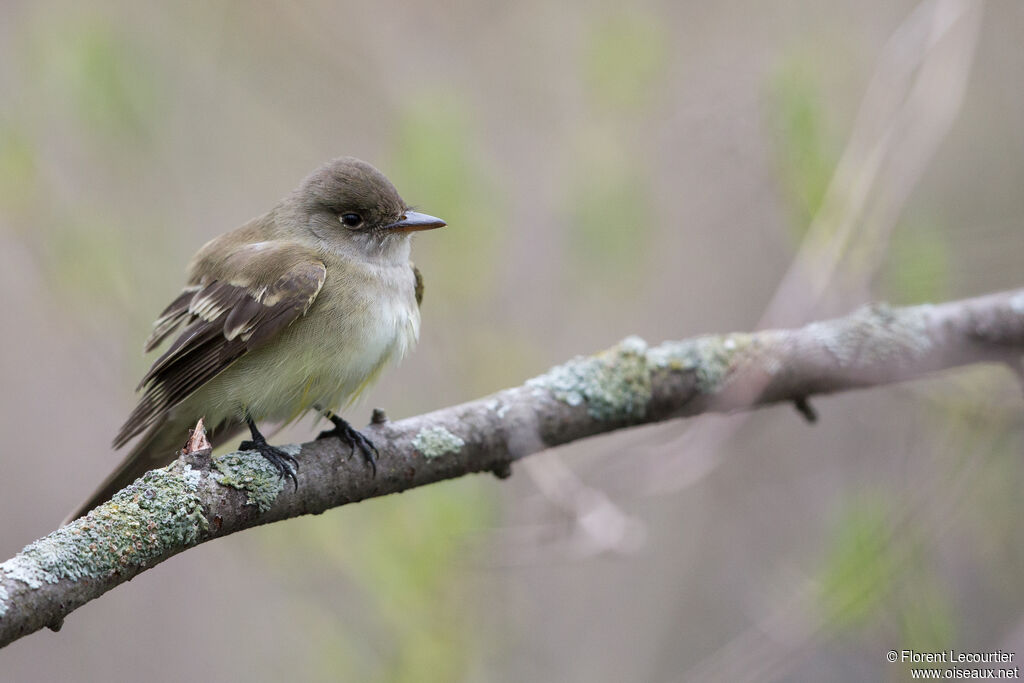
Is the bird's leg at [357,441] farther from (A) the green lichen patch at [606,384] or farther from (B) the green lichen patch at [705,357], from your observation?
(B) the green lichen patch at [705,357]

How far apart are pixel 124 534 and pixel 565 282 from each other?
9.46 ft

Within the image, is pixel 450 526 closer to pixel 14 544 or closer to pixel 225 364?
pixel 225 364

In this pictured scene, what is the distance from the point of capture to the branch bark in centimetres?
220

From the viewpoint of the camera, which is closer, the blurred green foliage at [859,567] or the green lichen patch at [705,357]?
the blurred green foliage at [859,567]

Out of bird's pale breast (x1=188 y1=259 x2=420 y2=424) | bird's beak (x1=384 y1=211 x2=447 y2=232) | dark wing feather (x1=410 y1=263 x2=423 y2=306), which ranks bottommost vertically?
bird's pale breast (x1=188 y1=259 x2=420 y2=424)

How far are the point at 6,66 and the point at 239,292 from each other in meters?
2.88

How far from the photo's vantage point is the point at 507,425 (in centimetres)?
331

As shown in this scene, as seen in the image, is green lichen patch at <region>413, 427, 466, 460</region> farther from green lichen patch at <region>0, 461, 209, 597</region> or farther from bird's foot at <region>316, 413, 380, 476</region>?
green lichen patch at <region>0, 461, 209, 597</region>

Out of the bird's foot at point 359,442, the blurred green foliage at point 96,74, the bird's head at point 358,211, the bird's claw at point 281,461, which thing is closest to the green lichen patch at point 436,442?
the bird's foot at point 359,442

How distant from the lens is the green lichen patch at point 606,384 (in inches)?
137

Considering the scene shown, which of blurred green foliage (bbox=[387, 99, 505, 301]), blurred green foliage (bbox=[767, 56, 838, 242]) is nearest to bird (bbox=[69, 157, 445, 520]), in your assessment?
blurred green foliage (bbox=[387, 99, 505, 301])

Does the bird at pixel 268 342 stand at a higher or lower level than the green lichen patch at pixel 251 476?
higher

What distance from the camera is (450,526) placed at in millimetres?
3914

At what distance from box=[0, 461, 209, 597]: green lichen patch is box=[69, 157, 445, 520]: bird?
683mm
